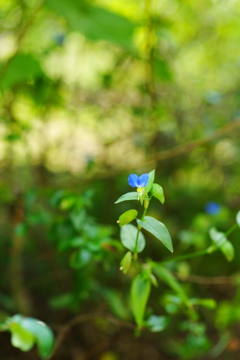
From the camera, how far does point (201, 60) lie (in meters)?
1.73

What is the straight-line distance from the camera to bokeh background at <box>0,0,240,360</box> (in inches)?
35.3

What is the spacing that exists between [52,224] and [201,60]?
4.26 ft

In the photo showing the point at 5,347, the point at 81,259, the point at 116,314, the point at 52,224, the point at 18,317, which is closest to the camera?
the point at 18,317

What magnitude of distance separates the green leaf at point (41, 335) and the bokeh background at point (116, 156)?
230mm

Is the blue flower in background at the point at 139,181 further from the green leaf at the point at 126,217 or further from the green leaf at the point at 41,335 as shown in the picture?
the green leaf at the point at 41,335

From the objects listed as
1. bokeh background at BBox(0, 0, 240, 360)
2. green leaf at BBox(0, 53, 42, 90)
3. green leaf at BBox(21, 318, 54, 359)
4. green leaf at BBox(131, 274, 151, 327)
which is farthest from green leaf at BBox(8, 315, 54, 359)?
green leaf at BBox(0, 53, 42, 90)

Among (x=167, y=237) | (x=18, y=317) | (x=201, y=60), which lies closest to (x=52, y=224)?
(x=18, y=317)

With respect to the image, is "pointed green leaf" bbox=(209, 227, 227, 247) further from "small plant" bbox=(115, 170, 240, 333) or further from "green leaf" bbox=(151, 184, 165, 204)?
"green leaf" bbox=(151, 184, 165, 204)

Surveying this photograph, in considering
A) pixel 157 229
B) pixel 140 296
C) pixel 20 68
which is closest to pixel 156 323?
pixel 140 296

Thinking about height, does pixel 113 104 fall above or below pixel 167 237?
below

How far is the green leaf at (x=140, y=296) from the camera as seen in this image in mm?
521

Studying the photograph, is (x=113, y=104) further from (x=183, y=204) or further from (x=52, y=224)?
(x=52, y=224)

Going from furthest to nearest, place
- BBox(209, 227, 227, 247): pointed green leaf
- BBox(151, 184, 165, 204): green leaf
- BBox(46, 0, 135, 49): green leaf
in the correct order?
BBox(46, 0, 135, 49): green leaf < BBox(209, 227, 227, 247): pointed green leaf < BBox(151, 184, 165, 204): green leaf

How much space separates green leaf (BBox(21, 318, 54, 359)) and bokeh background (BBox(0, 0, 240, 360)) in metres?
0.23
